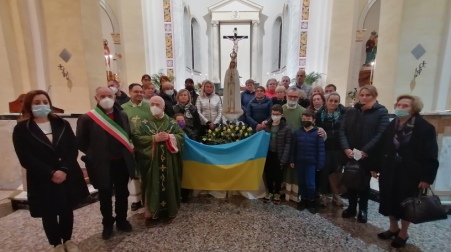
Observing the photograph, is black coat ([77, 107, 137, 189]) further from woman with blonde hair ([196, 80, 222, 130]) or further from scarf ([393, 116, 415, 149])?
scarf ([393, 116, 415, 149])

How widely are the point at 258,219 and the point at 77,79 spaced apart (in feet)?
16.1

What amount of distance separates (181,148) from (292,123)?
181cm

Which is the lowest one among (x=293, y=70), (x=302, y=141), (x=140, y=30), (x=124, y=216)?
(x=124, y=216)

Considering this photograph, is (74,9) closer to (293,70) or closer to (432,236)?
(432,236)

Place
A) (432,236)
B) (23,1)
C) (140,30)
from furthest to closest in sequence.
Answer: (140,30) → (23,1) → (432,236)

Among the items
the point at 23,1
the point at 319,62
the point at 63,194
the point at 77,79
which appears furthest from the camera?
the point at 319,62

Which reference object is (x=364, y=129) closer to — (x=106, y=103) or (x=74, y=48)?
(x=106, y=103)

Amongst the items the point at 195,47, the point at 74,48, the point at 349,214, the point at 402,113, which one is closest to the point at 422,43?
the point at 402,113

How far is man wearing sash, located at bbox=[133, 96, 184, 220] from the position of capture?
3.01 m

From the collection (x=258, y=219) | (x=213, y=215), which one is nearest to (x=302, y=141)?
(x=258, y=219)

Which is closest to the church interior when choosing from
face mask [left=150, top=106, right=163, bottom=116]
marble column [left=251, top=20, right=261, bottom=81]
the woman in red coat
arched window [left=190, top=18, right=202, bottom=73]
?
the woman in red coat

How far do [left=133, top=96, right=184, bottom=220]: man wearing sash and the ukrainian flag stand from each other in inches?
16.1

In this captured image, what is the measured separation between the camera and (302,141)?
10.8 feet

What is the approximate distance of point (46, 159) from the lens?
2207 mm
